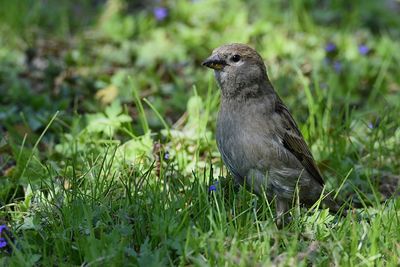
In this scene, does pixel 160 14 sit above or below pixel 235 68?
above

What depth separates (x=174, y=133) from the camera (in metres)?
5.28

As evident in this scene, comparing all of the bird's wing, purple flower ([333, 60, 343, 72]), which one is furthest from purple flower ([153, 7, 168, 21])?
the bird's wing

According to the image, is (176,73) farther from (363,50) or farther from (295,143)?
(295,143)

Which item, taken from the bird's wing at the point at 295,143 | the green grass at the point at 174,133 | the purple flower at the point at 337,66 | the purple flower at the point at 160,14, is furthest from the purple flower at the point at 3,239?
the purple flower at the point at 160,14

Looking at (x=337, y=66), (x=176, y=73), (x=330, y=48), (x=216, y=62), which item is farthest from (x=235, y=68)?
(x=330, y=48)

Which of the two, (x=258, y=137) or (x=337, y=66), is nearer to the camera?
(x=258, y=137)

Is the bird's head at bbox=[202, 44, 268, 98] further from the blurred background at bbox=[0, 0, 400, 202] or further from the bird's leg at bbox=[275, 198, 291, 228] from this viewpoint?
the bird's leg at bbox=[275, 198, 291, 228]

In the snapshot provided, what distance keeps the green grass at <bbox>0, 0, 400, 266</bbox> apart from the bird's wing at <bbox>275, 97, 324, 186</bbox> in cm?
24

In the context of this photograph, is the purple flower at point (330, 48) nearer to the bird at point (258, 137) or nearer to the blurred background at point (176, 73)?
the blurred background at point (176, 73)

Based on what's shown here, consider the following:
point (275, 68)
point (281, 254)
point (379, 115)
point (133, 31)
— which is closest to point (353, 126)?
point (379, 115)

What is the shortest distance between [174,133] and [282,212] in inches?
45.5

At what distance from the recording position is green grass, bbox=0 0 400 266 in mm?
3699

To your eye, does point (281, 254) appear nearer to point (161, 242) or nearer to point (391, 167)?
point (161, 242)

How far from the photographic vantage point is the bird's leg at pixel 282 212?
427cm
